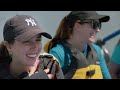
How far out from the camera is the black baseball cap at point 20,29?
2070mm

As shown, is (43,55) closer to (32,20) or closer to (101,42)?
(32,20)

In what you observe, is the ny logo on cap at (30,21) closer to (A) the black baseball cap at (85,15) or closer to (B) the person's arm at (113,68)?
(A) the black baseball cap at (85,15)

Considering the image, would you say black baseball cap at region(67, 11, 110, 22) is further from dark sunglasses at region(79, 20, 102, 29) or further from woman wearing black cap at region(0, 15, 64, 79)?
woman wearing black cap at region(0, 15, 64, 79)

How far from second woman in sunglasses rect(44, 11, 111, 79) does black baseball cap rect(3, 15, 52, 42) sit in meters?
0.28

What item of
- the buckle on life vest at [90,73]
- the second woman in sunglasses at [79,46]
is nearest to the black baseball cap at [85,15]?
the second woman in sunglasses at [79,46]

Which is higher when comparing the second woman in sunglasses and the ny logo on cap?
the ny logo on cap

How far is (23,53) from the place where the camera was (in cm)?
211

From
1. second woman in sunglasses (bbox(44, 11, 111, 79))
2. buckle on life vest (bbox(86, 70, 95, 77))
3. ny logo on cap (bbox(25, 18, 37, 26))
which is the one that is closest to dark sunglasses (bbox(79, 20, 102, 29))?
second woman in sunglasses (bbox(44, 11, 111, 79))

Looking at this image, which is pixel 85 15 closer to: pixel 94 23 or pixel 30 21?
A: pixel 94 23

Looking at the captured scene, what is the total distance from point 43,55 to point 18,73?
17cm

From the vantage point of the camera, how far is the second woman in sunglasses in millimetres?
2307

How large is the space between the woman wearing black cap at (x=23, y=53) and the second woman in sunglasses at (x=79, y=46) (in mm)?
199

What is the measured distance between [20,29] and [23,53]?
0.45 ft
